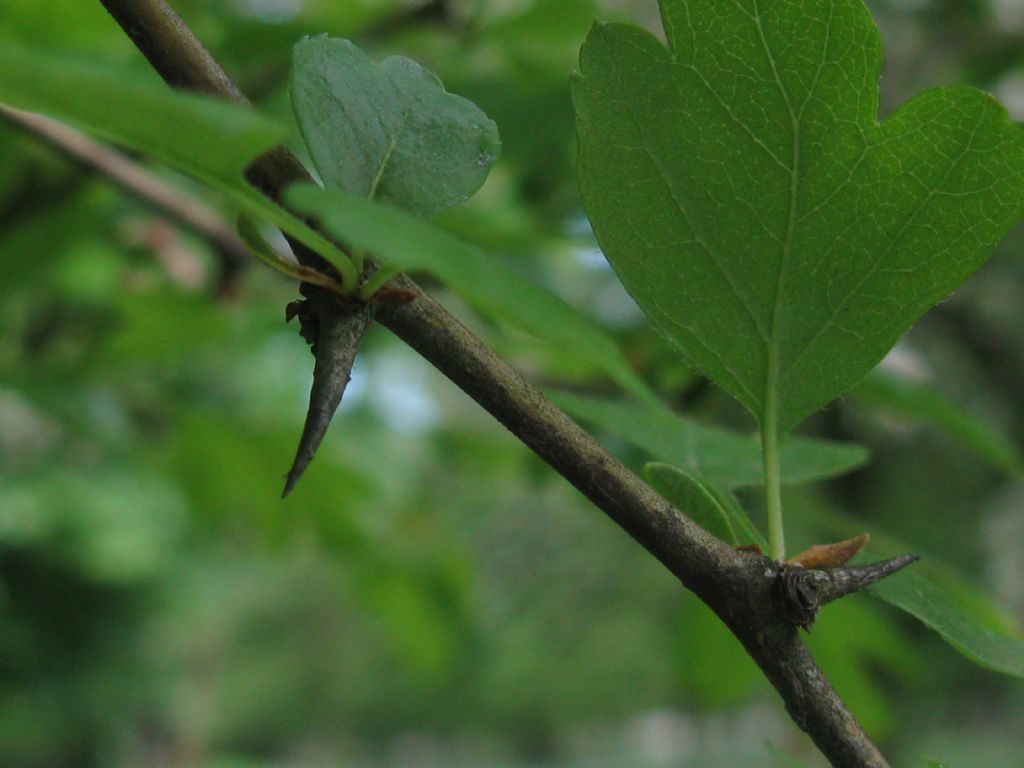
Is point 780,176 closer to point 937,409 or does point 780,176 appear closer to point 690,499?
point 690,499

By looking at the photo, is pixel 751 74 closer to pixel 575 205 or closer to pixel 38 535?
pixel 575 205

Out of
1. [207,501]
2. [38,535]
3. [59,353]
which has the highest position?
[38,535]

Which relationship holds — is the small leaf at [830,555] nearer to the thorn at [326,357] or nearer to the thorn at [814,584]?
the thorn at [814,584]

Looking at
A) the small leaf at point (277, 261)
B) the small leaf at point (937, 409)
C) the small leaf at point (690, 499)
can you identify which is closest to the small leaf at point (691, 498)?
the small leaf at point (690, 499)

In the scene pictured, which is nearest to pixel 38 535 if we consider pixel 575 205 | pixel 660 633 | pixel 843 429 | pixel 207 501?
pixel 660 633

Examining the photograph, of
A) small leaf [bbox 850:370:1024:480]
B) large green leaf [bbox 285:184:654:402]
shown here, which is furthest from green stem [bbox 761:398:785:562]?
small leaf [bbox 850:370:1024:480]

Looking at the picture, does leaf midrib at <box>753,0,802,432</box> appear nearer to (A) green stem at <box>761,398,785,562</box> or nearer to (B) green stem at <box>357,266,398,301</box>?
(A) green stem at <box>761,398,785,562</box>
